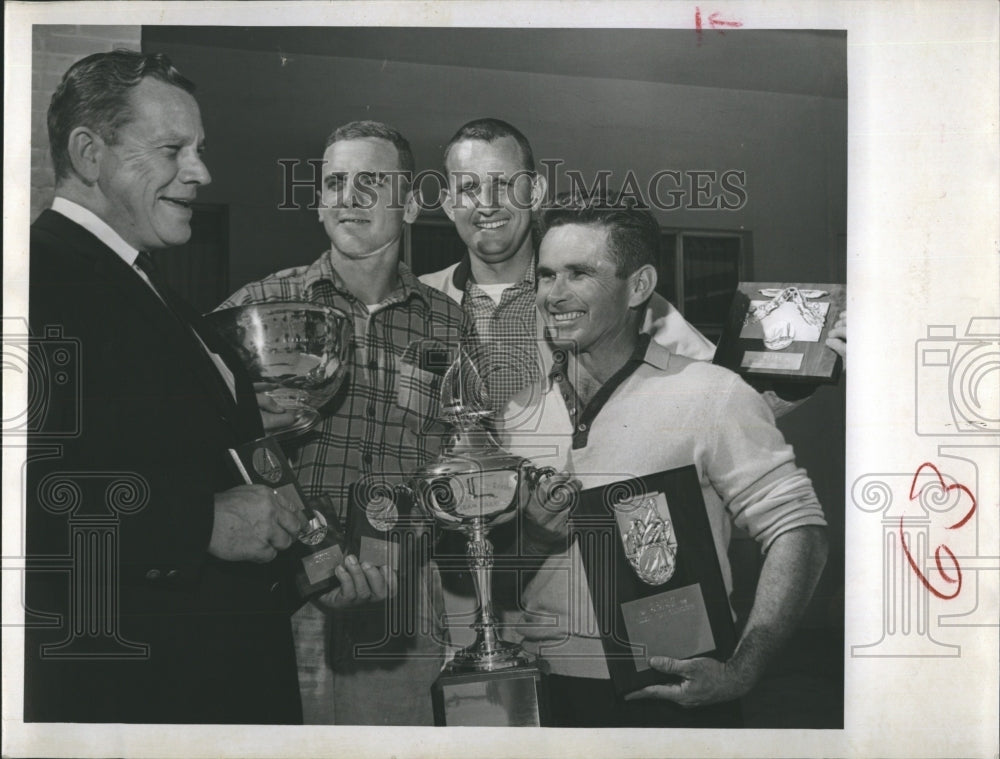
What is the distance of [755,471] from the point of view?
12.0 ft

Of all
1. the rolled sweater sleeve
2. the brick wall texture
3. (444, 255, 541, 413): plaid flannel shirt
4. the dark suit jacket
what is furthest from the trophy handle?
the brick wall texture

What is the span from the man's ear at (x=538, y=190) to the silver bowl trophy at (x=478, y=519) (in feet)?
1.79

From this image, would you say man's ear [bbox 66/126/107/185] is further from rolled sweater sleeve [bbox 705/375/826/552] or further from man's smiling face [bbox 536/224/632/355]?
rolled sweater sleeve [bbox 705/375/826/552]

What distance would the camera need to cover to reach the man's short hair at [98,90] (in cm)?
368

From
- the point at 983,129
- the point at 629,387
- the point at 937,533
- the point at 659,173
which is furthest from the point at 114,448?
the point at 983,129

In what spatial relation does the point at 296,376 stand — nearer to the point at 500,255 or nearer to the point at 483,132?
the point at 500,255

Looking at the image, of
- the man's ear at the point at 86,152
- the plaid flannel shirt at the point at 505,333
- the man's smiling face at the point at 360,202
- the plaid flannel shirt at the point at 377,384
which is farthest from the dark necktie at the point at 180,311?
the plaid flannel shirt at the point at 505,333

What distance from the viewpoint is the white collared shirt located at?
3635 millimetres

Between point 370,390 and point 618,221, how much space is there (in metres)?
0.97

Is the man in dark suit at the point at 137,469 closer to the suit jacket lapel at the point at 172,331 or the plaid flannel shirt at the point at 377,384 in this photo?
the suit jacket lapel at the point at 172,331

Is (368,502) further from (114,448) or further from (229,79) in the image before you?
(229,79)

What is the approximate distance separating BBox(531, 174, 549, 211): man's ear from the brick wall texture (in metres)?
1.38

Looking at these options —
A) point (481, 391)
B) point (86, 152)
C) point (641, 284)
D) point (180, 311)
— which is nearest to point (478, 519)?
point (481, 391)

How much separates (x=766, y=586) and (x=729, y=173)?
1.35 m
